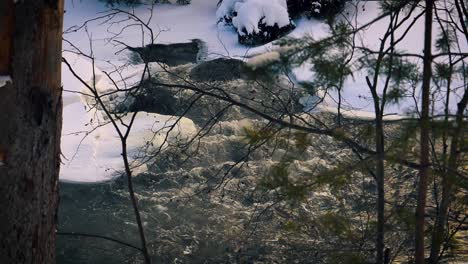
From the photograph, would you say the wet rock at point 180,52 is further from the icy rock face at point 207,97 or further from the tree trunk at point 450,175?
the tree trunk at point 450,175

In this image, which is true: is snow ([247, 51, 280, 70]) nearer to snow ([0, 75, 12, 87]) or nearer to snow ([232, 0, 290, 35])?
snow ([0, 75, 12, 87])

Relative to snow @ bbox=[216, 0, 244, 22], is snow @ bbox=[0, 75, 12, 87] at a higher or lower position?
lower

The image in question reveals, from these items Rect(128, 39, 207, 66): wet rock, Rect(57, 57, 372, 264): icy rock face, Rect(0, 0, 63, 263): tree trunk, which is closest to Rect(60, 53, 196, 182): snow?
Rect(57, 57, 372, 264): icy rock face

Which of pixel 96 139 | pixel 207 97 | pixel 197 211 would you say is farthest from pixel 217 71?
pixel 197 211

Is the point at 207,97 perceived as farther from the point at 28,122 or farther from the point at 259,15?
the point at 28,122

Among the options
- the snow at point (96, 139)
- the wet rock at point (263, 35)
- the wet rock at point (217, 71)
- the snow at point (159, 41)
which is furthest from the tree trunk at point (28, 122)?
the wet rock at point (263, 35)
